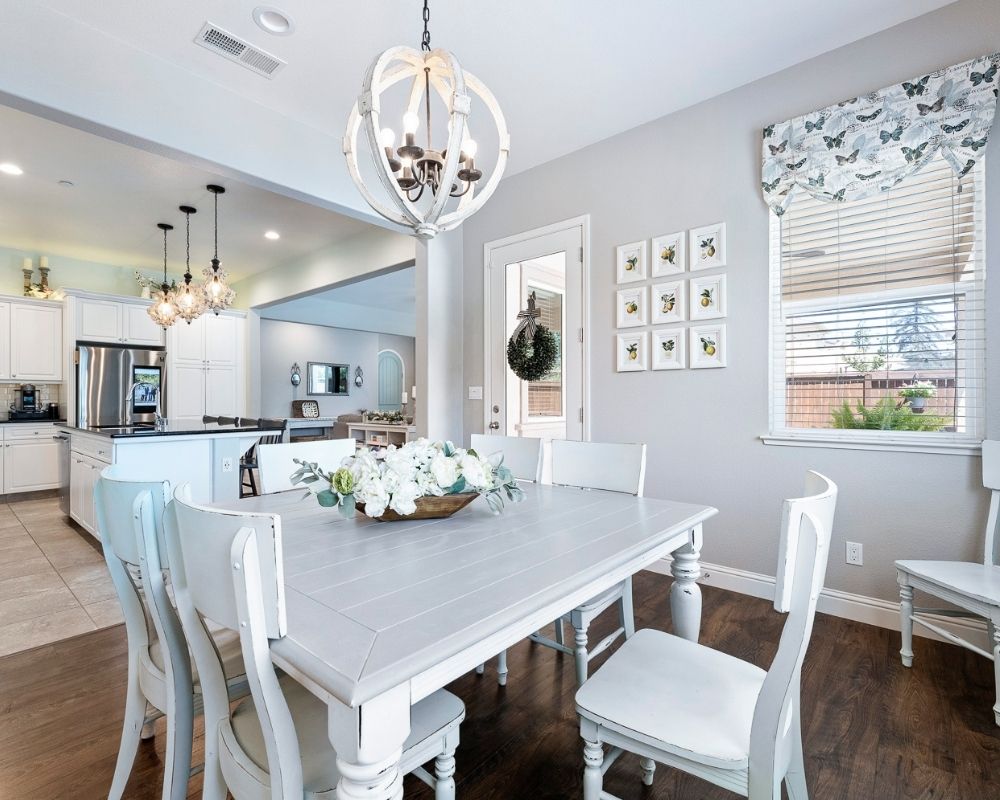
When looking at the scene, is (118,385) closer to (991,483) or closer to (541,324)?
(541,324)

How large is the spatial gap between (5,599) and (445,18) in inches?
148

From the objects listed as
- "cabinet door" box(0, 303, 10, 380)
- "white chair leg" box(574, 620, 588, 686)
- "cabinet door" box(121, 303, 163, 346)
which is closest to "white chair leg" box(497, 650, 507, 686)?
"white chair leg" box(574, 620, 588, 686)

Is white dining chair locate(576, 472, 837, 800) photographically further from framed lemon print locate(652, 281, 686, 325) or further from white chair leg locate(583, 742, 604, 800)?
framed lemon print locate(652, 281, 686, 325)

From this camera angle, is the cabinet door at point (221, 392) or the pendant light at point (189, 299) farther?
the cabinet door at point (221, 392)

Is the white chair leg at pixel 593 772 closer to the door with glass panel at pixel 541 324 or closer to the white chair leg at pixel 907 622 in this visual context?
the white chair leg at pixel 907 622

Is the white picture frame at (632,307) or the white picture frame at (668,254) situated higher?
the white picture frame at (668,254)

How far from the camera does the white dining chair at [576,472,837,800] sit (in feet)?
2.97

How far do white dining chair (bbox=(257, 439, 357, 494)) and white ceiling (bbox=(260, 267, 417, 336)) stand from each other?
15.3ft

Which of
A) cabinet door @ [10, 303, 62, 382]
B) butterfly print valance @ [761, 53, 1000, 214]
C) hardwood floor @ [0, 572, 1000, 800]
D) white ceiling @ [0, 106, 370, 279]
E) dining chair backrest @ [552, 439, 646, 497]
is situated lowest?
hardwood floor @ [0, 572, 1000, 800]

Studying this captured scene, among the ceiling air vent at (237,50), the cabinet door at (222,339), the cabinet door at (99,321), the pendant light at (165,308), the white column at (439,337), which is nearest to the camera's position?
the ceiling air vent at (237,50)

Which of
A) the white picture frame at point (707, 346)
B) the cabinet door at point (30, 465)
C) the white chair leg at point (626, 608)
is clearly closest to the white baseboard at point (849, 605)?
the white chair leg at point (626, 608)

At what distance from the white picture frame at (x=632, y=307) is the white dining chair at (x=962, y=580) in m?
1.72

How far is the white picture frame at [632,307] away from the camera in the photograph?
3.20 meters

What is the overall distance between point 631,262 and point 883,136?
4.37ft
